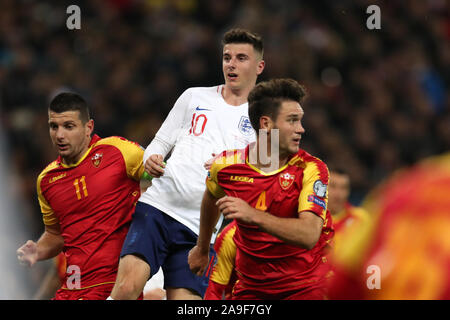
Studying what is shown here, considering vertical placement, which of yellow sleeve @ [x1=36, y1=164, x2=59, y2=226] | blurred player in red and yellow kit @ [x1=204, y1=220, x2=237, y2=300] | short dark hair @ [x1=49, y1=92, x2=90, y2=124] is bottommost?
blurred player in red and yellow kit @ [x1=204, y1=220, x2=237, y2=300]

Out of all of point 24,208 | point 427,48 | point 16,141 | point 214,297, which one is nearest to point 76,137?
point 214,297

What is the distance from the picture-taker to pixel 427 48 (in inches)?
379

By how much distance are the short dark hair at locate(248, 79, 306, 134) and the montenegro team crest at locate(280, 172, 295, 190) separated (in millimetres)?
294

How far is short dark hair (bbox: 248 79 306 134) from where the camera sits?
3.64 metres

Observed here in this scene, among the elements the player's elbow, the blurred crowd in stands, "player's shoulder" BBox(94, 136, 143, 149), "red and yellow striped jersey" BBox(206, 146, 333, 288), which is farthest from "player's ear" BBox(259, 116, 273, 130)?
the blurred crowd in stands

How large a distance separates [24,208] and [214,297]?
398 cm

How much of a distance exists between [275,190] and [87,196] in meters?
1.34

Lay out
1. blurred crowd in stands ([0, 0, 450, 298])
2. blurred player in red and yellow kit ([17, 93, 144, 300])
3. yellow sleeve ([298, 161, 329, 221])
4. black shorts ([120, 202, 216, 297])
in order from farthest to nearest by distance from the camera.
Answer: blurred crowd in stands ([0, 0, 450, 298]) < blurred player in red and yellow kit ([17, 93, 144, 300]) < black shorts ([120, 202, 216, 297]) < yellow sleeve ([298, 161, 329, 221])

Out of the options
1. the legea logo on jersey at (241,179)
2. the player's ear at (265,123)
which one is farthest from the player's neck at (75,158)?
the player's ear at (265,123)

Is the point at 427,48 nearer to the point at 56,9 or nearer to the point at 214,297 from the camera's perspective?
the point at 56,9

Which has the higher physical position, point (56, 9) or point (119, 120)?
point (56, 9)

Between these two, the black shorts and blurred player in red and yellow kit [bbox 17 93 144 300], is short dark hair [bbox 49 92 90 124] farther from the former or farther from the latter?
the black shorts

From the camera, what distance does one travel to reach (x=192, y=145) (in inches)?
172

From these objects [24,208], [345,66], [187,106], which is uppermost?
[345,66]
